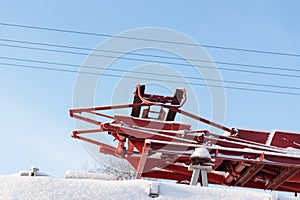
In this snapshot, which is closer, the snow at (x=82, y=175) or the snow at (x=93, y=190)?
the snow at (x=93, y=190)

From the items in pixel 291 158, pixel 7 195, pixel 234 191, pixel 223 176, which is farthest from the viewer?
pixel 223 176

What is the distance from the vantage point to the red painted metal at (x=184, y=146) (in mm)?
6965

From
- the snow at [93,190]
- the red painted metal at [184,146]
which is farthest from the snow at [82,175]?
the red painted metal at [184,146]

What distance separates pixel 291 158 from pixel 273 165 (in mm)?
353

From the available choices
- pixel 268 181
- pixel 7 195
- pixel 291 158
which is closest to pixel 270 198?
pixel 7 195

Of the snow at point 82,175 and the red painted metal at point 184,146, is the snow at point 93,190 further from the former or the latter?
the red painted metal at point 184,146

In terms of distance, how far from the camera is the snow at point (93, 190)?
9.02 feet

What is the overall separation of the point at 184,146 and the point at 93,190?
160 inches

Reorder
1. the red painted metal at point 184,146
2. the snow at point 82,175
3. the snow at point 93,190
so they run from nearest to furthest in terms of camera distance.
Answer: the snow at point 93,190
the snow at point 82,175
the red painted metal at point 184,146

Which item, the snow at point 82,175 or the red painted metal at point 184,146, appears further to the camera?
the red painted metal at point 184,146

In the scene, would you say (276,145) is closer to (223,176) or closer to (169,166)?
(223,176)

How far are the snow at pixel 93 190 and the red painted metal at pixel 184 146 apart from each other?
3.62 metres

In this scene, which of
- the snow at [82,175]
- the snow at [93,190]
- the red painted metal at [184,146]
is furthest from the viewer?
the red painted metal at [184,146]

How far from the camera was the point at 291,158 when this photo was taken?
281 inches
